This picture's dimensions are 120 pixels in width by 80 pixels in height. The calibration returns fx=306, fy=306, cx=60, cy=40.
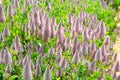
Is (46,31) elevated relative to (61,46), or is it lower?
elevated

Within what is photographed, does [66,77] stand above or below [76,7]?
below

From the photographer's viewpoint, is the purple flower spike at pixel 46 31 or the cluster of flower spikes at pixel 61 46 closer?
the cluster of flower spikes at pixel 61 46

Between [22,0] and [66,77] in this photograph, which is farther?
[22,0]

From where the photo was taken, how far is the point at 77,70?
3592 mm

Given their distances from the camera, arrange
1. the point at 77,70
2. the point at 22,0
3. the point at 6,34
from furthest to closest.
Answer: the point at 22,0 → the point at 6,34 → the point at 77,70

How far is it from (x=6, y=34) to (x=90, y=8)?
9.61ft

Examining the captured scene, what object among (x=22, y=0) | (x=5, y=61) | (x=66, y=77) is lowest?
(x=66, y=77)

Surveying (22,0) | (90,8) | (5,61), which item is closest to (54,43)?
(5,61)

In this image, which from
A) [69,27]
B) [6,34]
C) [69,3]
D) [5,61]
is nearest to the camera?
[5,61]

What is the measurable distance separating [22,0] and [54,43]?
2114 millimetres

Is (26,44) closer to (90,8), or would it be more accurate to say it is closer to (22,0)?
(22,0)

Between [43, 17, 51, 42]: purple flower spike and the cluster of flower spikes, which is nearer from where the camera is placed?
the cluster of flower spikes

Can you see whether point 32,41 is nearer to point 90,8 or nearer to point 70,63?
point 70,63

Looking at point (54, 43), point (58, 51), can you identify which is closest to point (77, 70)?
point (58, 51)
